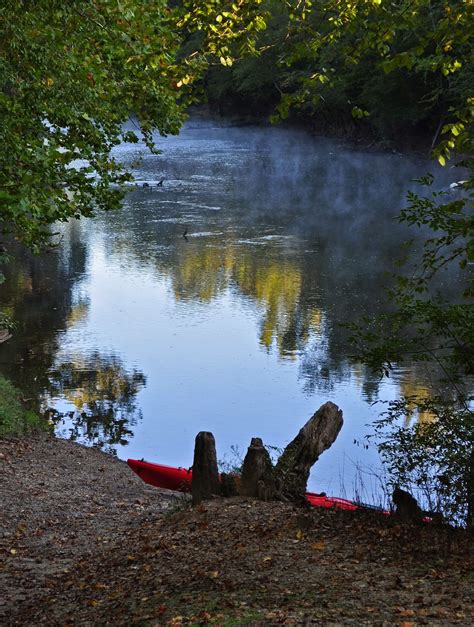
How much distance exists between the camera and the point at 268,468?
29.5 ft

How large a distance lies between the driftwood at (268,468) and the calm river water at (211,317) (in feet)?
8.66

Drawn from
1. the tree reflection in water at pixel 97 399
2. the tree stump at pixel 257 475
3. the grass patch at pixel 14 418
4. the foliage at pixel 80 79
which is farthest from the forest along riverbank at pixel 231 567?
the tree reflection in water at pixel 97 399

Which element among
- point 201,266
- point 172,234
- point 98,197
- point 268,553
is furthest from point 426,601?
point 172,234

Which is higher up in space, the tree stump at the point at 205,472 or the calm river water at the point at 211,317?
the tree stump at the point at 205,472

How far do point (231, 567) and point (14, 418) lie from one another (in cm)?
850

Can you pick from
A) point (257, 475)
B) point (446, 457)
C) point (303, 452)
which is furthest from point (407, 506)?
point (303, 452)

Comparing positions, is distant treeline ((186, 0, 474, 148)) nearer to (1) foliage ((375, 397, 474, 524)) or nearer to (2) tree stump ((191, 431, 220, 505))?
(2) tree stump ((191, 431, 220, 505))

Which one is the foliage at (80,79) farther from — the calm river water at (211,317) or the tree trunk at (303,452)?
the calm river water at (211,317)

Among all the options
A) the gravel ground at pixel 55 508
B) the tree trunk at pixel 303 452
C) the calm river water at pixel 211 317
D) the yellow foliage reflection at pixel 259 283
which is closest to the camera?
the gravel ground at pixel 55 508

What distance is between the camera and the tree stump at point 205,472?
9.14 m

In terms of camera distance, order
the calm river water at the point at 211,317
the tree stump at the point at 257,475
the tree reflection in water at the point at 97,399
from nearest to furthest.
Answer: the tree stump at the point at 257,475 < the tree reflection in water at the point at 97,399 < the calm river water at the point at 211,317

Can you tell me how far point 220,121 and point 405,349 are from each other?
77.7m

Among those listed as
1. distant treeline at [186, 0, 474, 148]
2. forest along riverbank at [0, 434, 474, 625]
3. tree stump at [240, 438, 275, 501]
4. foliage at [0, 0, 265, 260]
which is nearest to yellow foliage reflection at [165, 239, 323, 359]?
foliage at [0, 0, 265, 260]

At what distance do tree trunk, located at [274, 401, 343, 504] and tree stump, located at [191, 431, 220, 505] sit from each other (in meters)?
0.62
